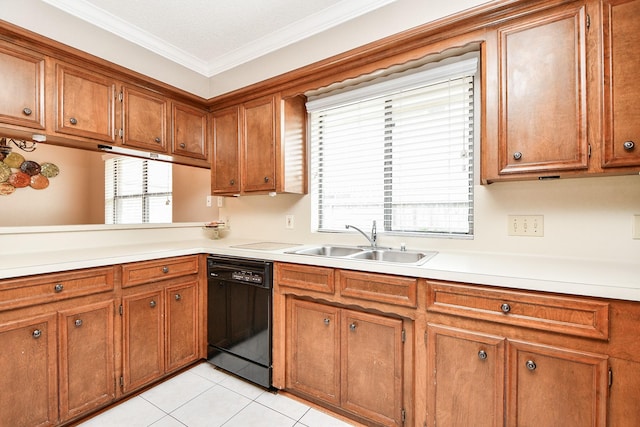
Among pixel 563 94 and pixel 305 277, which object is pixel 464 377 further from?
pixel 563 94

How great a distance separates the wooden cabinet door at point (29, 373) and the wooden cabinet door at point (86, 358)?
1.7 inches

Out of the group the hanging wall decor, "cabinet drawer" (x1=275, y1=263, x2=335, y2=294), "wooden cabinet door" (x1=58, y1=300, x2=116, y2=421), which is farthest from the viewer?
the hanging wall decor

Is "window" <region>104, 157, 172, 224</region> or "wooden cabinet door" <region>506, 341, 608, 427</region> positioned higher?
Result: "window" <region>104, 157, 172, 224</region>

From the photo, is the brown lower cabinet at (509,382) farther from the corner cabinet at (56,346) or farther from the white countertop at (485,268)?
the corner cabinet at (56,346)

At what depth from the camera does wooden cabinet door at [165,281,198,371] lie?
2.09 m

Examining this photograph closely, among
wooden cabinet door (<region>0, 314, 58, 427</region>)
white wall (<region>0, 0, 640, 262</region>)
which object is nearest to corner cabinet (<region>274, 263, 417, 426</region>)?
white wall (<region>0, 0, 640, 262</region>)

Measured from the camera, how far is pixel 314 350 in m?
1.80

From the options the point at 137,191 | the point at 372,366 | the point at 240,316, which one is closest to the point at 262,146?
the point at 240,316

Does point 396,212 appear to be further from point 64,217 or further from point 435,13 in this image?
point 64,217

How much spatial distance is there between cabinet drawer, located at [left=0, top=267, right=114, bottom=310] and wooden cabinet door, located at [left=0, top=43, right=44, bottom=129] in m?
0.91

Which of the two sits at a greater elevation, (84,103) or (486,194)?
(84,103)

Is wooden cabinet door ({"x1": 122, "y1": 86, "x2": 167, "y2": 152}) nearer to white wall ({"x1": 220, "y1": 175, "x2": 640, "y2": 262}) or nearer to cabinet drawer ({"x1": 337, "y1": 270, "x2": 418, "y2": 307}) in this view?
cabinet drawer ({"x1": 337, "y1": 270, "x2": 418, "y2": 307})

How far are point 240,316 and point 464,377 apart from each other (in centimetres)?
144

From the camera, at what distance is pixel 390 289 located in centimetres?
150
